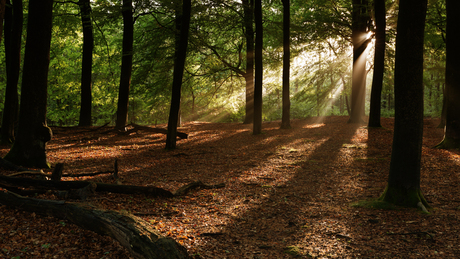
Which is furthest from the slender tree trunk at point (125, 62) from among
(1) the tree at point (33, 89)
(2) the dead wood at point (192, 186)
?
(2) the dead wood at point (192, 186)

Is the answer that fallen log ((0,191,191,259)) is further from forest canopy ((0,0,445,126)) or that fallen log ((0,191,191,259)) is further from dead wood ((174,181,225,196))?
forest canopy ((0,0,445,126))

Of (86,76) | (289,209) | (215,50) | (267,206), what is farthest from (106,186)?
(215,50)

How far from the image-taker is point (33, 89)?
7.42 metres

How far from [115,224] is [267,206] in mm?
3296

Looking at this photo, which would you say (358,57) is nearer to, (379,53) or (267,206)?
(379,53)

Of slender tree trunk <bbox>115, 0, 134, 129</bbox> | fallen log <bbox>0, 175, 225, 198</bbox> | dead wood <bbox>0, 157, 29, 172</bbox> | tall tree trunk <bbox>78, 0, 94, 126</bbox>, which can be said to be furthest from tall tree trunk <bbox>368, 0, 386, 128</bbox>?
tall tree trunk <bbox>78, 0, 94, 126</bbox>

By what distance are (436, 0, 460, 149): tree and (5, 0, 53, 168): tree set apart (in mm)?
12441

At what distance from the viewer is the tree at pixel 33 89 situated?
A: 738cm

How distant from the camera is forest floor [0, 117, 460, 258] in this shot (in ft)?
12.8

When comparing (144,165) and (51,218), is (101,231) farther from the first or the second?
(144,165)

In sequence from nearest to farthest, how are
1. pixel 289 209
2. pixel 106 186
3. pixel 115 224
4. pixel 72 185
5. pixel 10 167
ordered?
pixel 115 224
pixel 72 185
pixel 106 186
pixel 289 209
pixel 10 167

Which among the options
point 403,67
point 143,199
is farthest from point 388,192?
point 143,199

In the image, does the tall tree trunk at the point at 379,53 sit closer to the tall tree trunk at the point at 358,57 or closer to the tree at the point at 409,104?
the tall tree trunk at the point at 358,57

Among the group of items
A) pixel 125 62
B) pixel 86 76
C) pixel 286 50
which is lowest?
pixel 86 76
